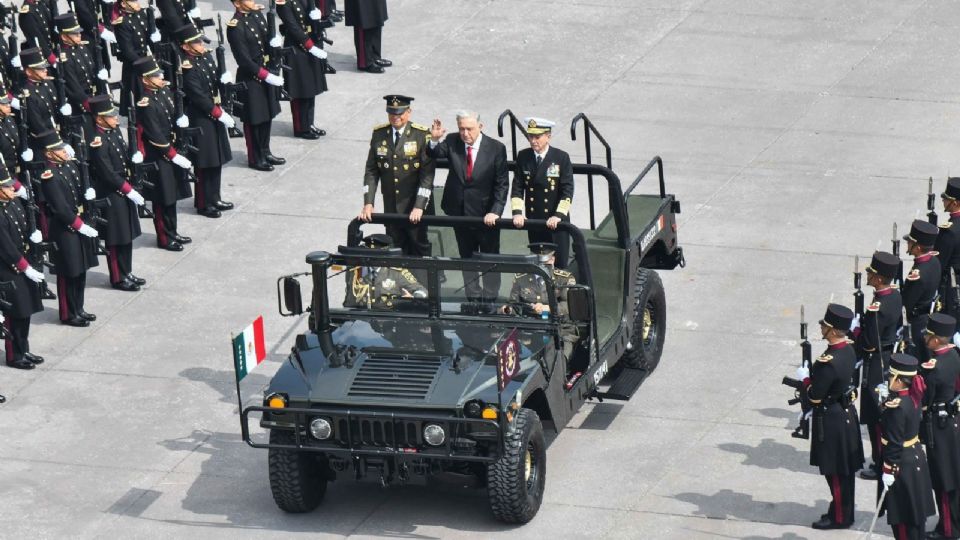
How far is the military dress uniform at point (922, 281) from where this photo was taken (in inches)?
675

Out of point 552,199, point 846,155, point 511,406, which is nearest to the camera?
point 511,406

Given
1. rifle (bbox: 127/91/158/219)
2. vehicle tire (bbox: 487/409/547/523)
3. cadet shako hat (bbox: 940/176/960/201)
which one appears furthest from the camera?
rifle (bbox: 127/91/158/219)

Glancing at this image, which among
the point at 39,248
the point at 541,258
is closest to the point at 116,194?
the point at 39,248

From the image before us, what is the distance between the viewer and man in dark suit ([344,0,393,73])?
80.2 feet

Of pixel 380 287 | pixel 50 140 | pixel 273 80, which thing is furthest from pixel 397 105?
pixel 273 80

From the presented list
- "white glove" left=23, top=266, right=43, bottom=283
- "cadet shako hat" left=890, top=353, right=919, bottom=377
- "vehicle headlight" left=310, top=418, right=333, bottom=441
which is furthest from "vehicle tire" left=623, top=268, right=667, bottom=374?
"white glove" left=23, top=266, right=43, bottom=283

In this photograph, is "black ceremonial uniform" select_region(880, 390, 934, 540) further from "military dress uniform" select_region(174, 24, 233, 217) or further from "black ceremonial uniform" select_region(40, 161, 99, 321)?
"military dress uniform" select_region(174, 24, 233, 217)

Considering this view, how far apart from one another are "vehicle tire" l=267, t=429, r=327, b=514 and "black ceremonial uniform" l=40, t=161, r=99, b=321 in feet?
13.5

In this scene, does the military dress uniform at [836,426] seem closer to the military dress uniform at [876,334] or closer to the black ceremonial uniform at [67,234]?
the military dress uniform at [876,334]

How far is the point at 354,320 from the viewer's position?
16.3 metres

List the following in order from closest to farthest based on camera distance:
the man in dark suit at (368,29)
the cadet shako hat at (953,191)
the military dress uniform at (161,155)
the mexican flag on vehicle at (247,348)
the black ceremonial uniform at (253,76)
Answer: the mexican flag on vehicle at (247,348)
the cadet shako hat at (953,191)
the military dress uniform at (161,155)
the black ceremonial uniform at (253,76)
the man in dark suit at (368,29)

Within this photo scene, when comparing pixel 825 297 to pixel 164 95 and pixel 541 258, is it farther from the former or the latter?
pixel 164 95

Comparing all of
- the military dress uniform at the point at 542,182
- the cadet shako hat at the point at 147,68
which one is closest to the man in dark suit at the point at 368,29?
the cadet shako hat at the point at 147,68

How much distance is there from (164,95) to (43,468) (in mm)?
4991
